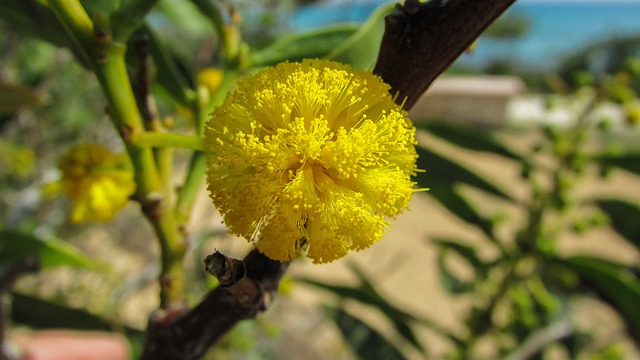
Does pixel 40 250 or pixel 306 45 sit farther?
pixel 40 250

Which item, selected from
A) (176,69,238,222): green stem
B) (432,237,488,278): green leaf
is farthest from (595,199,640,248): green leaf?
(176,69,238,222): green stem

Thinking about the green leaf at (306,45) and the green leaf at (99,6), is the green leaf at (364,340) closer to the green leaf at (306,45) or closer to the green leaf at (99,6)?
the green leaf at (306,45)

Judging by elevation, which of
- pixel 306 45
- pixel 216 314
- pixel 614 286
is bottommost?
pixel 614 286

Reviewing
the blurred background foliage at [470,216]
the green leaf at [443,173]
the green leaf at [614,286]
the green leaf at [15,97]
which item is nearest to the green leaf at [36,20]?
the blurred background foliage at [470,216]

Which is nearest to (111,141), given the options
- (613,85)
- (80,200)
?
(80,200)

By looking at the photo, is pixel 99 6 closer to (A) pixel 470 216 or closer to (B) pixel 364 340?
(A) pixel 470 216

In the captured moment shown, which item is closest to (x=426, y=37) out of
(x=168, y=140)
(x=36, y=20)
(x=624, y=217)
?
(x=168, y=140)
